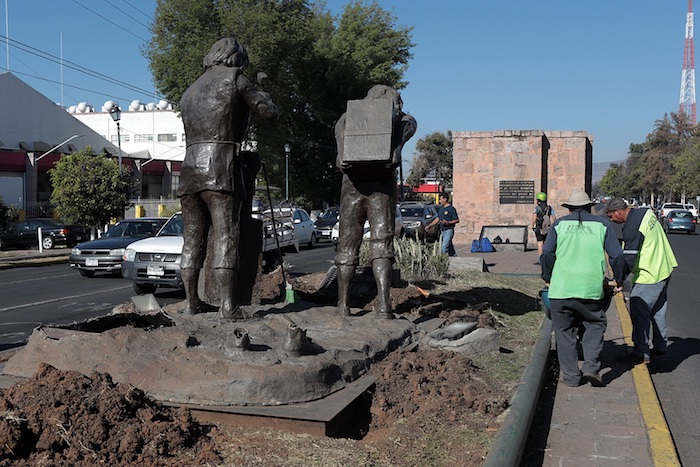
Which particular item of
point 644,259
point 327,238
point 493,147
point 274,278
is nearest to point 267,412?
point 644,259

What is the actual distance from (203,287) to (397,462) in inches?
150

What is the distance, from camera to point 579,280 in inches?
256

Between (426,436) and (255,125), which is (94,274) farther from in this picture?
(255,125)

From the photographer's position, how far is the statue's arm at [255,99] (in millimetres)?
6465

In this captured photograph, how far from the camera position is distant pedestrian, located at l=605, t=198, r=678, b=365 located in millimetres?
7734

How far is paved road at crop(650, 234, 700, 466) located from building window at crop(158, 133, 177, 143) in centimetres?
6400

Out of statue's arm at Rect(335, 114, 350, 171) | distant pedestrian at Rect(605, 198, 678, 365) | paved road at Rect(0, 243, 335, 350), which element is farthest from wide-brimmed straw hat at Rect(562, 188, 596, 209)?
paved road at Rect(0, 243, 335, 350)

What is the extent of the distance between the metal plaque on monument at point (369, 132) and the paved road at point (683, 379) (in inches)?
128

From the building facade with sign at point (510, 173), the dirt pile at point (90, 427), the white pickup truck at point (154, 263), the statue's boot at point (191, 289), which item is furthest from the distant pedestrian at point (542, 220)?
the dirt pile at point (90, 427)

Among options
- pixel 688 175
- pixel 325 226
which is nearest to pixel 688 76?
pixel 688 175

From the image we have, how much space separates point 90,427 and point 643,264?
5827 millimetres

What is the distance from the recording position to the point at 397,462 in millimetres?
4219

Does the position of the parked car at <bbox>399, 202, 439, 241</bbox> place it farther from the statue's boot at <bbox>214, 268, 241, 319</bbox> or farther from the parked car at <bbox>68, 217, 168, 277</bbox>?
the statue's boot at <bbox>214, 268, 241, 319</bbox>

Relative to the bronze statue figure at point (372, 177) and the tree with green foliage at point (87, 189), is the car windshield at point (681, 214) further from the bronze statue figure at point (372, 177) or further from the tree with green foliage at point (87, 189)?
the bronze statue figure at point (372, 177)
